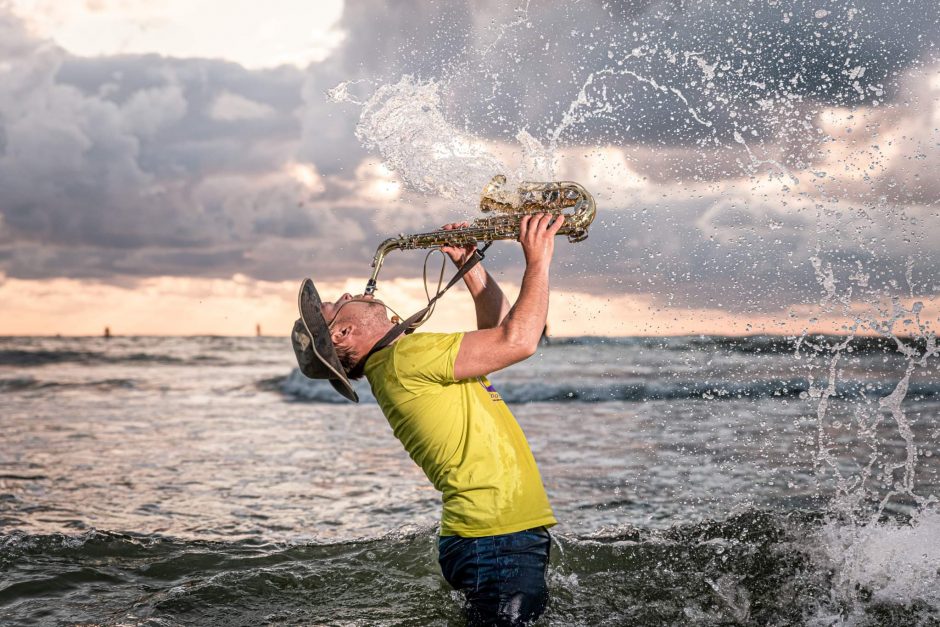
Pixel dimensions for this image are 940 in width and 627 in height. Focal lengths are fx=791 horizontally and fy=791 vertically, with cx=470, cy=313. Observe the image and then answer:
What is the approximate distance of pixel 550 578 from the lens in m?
5.49

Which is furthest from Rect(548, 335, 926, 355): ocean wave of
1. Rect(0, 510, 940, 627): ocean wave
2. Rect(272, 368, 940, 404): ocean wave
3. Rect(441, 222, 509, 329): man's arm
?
Rect(441, 222, 509, 329): man's arm

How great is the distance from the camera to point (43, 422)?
48.8ft

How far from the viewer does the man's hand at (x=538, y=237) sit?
332 cm

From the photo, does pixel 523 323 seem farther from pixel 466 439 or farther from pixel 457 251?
pixel 457 251

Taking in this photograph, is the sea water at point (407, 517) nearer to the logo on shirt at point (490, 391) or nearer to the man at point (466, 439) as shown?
the man at point (466, 439)

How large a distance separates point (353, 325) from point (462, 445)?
0.73m

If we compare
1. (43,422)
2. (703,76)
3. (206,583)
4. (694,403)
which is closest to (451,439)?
(206,583)

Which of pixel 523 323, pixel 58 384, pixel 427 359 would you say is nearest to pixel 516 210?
pixel 523 323

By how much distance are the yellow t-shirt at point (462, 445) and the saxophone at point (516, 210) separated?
1.70 ft

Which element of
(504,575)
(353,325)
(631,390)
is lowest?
(631,390)

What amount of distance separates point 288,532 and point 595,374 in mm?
19774

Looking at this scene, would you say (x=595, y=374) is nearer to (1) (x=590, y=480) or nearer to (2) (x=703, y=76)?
(1) (x=590, y=480)

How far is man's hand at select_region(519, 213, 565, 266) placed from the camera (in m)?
3.32

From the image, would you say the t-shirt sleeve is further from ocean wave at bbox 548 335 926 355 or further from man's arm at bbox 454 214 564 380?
ocean wave at bbox 548 335 926 355
